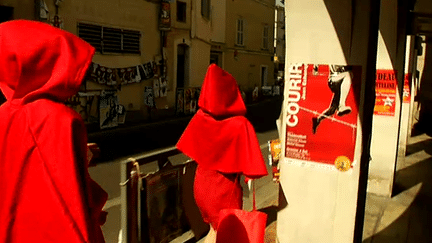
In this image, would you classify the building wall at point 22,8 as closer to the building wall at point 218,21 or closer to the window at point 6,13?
the window at point 6,13

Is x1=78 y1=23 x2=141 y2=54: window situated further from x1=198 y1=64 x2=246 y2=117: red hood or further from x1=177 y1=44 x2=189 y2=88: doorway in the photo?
x1=198 y1=64 x2=246 y2=117: red hood

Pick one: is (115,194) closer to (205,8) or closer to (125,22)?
(125,22)

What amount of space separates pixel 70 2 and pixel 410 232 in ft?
41.2

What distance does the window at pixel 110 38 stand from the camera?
1520cm

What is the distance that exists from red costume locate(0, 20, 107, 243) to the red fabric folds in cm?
211

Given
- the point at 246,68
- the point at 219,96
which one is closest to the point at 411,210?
the point at 219,96

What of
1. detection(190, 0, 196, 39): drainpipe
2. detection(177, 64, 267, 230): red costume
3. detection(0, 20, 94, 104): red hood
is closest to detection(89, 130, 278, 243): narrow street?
detection(177, 64, 267, 230): red costume

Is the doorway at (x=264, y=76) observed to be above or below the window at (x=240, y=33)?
below

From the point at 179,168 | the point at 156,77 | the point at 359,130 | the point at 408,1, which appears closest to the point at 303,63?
the point at 359,130

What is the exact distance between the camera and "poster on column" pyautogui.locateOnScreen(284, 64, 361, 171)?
12.3 feet

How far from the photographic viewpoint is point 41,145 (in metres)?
2.03

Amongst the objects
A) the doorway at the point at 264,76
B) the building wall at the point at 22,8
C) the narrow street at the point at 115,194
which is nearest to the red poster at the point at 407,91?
the narrow street at the point at 115,194

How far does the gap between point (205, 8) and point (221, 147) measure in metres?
20.6

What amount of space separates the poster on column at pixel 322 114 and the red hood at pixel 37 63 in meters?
2.27
